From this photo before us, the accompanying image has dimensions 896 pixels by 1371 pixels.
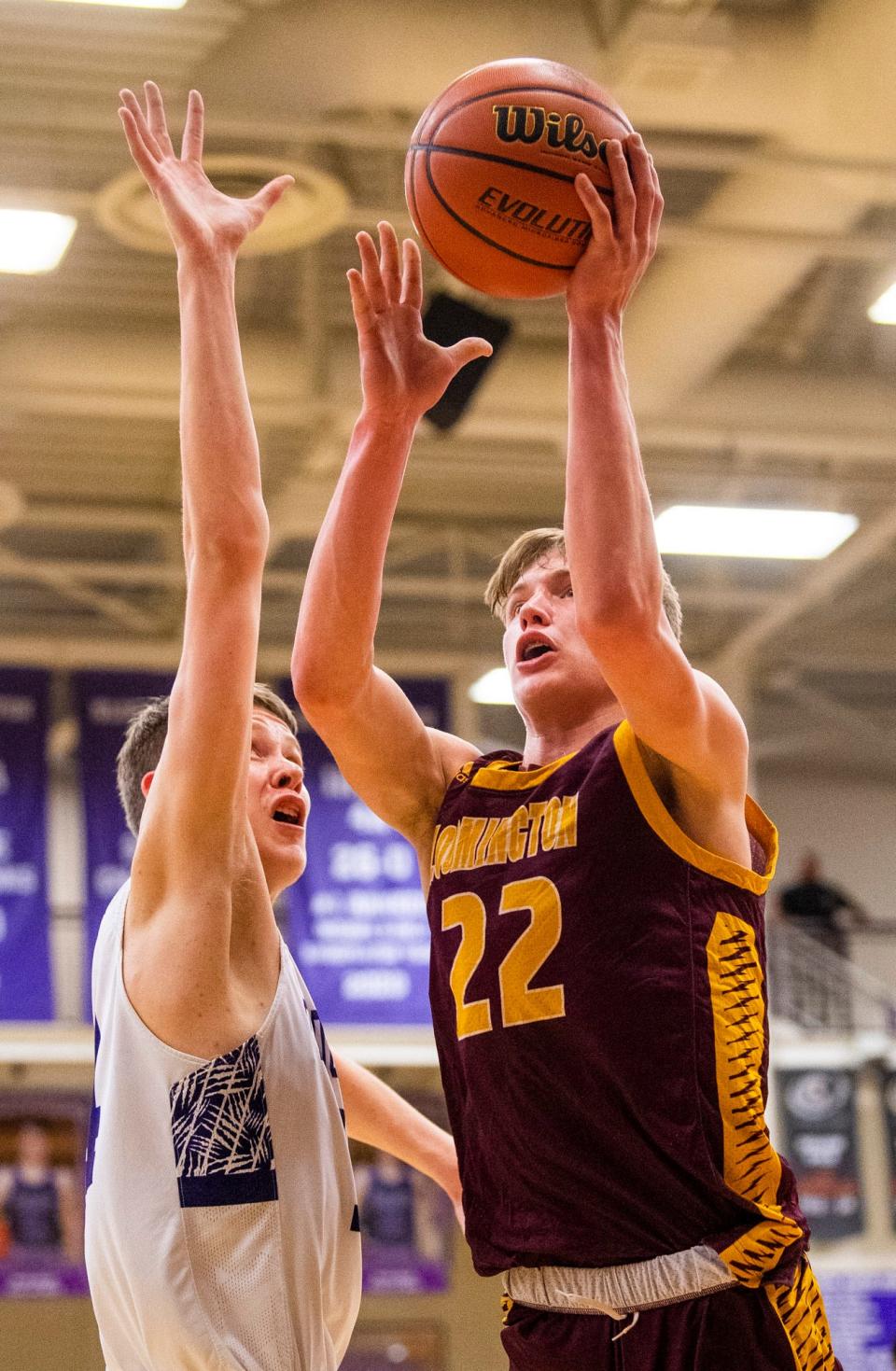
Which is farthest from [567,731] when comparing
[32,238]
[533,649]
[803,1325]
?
[32,238]

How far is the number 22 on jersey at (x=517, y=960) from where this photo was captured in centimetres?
313

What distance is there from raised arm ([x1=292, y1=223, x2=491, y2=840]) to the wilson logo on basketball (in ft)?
0.93

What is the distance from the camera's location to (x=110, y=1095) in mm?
3160

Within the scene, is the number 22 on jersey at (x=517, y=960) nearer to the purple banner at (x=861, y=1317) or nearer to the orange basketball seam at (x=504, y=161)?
the orange basketball seam at (x=504, y=161)

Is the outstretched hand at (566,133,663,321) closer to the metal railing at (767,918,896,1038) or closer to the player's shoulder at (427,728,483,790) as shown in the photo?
the player's shoulder at (427,728,483,790)

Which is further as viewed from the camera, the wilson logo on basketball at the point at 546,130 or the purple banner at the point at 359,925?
the purple banner at the point at 359,925

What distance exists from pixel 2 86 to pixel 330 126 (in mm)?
2197

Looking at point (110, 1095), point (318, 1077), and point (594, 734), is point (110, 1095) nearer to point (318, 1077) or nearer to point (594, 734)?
point (318, 1077)

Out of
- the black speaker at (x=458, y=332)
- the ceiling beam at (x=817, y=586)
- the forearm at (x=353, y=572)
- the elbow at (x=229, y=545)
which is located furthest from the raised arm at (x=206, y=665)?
the ceiling beam at (x=817, y=586)

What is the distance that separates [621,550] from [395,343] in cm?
86

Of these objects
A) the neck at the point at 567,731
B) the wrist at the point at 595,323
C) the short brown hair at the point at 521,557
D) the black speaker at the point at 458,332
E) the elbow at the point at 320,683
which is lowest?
the neck at the point at 567,731

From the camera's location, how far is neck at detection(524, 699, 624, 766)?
353 centimetres

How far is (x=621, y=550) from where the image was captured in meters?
3.01

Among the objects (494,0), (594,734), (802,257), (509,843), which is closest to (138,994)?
(509,843)
